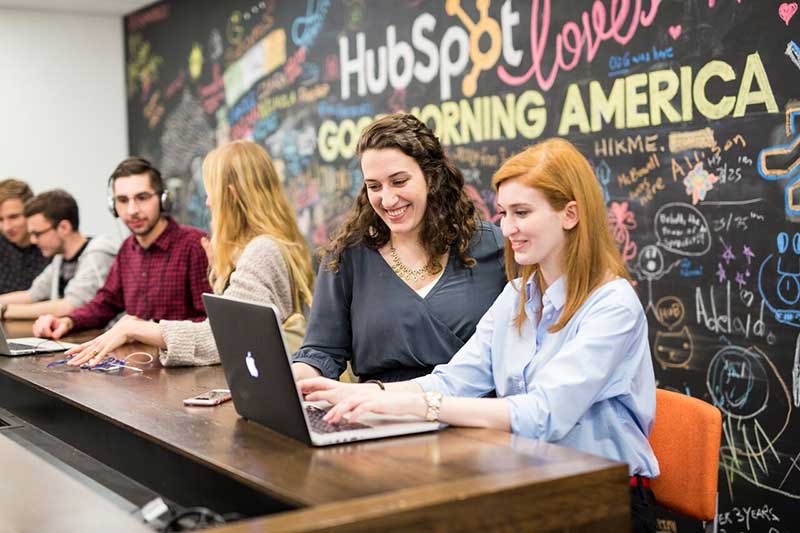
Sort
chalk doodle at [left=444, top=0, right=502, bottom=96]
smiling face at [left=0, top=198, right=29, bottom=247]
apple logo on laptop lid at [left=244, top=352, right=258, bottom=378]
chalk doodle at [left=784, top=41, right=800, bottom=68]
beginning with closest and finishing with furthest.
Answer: apple logo on laptop lid at [left=244, top=352, right=258, bottom=378], chalk doodle at [left=784, top=41, right=800, bottom=68], chalk doodle at [left=444, top=0, right=502, bottom=96], smiling face at [left=0, top=198, right=29, bottom=247]

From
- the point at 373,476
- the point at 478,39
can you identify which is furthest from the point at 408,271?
the point at 478,39

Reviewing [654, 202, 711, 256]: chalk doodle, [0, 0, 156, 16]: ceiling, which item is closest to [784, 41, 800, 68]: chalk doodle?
[654, 202, 711, 256]: chalk doodle

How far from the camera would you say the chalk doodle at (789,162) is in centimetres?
319

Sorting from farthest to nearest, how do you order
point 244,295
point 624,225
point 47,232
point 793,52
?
point 47,232 < point 624,225 < point 793,52 < point 244,295

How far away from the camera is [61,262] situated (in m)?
4.83

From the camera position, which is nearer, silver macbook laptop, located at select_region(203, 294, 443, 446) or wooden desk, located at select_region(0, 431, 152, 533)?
wooden desk, located at select_region(0, 431, 152, 533)

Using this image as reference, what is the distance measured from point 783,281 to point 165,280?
7.38 feet

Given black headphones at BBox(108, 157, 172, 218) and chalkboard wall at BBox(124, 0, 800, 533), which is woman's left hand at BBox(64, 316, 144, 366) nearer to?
black headphones at BBox(108, 157, 172, 218)

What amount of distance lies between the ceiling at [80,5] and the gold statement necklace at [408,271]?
5673 millimetres

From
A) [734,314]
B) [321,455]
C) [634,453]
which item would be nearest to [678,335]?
[734,314]

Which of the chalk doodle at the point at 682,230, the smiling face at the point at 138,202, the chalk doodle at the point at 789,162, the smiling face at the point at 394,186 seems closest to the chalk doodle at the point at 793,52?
the chalk doodle at the point at 789,162

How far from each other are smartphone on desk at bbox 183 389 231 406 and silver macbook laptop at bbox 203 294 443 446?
7.4 inches

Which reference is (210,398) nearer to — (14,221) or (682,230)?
(682,230)

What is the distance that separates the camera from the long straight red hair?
2.07 meters
